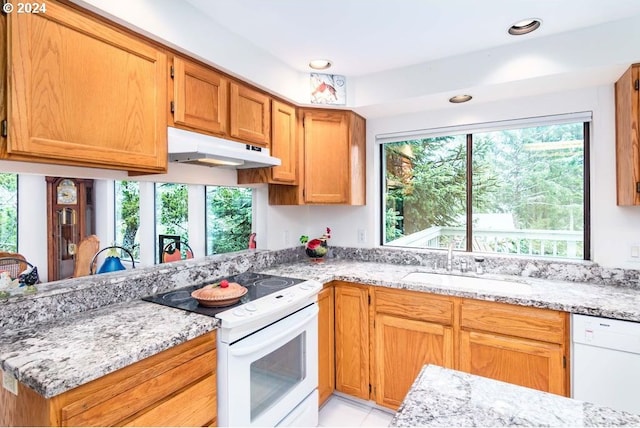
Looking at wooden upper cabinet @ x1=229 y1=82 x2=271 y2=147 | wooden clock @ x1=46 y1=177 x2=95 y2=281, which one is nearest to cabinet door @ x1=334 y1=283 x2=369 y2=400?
wooden upper cabinet @ x1=229 y1=82 x2=271 y2=147

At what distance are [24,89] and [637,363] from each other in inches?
108

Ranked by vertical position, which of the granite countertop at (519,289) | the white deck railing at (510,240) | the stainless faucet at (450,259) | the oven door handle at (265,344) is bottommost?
the oven door handle at (265,344)

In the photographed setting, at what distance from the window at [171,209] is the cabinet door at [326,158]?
1.59 metres

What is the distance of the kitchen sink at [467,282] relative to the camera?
205 cm

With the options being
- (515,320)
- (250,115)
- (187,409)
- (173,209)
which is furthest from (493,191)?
(173,209)

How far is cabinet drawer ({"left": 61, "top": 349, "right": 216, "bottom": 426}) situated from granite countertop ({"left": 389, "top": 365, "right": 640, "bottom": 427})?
897mm

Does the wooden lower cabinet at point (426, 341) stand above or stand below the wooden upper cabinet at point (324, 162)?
below

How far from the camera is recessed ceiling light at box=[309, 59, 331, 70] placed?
7.25 feet

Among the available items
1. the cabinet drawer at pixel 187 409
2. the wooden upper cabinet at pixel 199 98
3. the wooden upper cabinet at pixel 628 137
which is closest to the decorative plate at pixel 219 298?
the cabinet drawer at pixel 187 409

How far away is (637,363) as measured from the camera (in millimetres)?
1453

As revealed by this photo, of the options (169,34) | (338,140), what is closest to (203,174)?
(169,34)

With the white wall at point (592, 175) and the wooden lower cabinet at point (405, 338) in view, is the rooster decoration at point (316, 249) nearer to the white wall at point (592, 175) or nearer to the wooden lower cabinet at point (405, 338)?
the white wall at point (592, 175)

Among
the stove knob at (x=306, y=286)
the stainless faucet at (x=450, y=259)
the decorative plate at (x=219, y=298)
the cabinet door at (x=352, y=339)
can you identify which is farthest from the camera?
the stainless faucet at (x=450, y=259)

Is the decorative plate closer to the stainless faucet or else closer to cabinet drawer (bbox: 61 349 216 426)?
cabinet drawer (bbox: 61 349 216 426)
